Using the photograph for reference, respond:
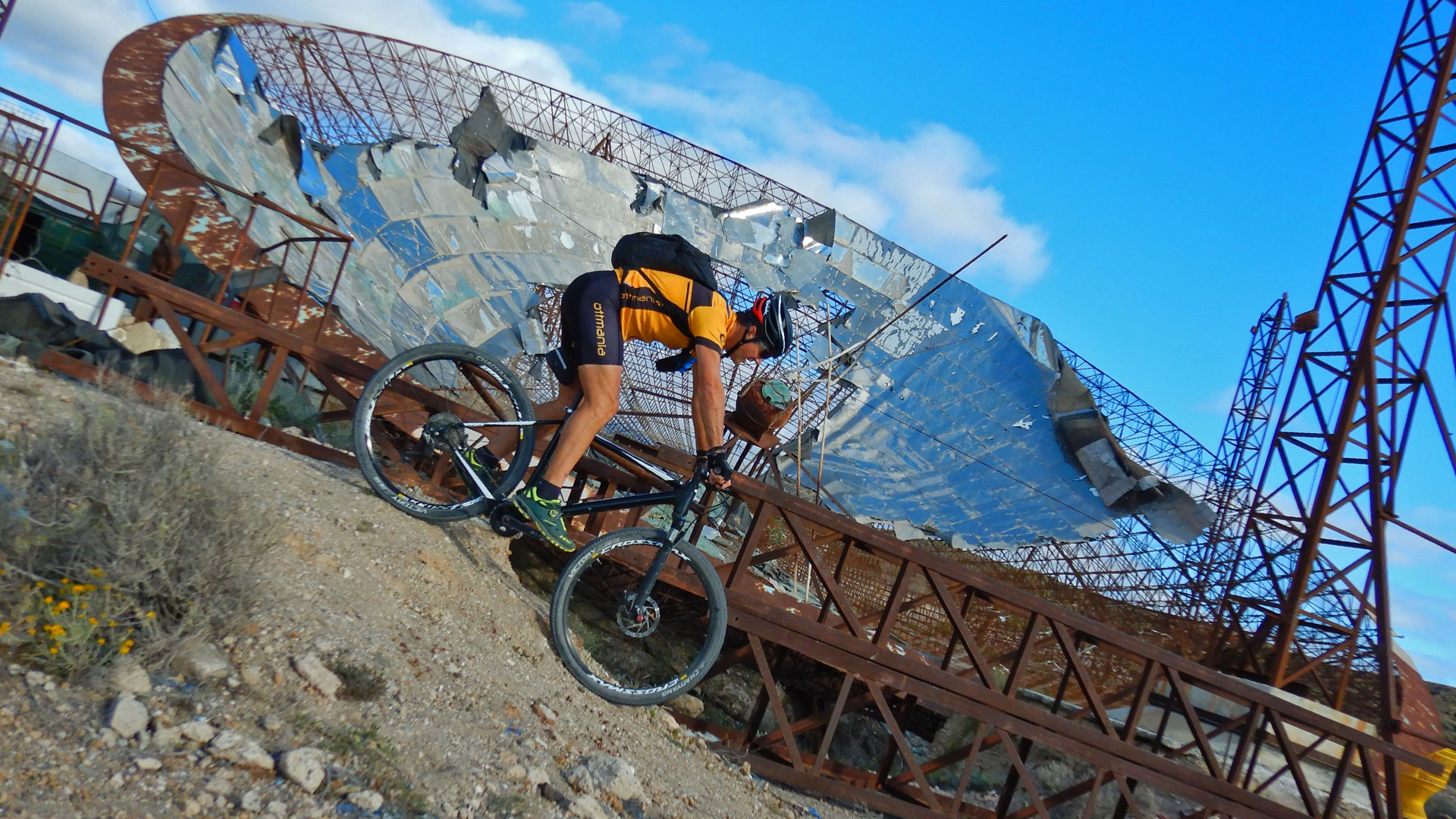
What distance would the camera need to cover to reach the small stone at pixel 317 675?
3262 mm

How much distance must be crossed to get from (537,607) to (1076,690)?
8549 millimetres

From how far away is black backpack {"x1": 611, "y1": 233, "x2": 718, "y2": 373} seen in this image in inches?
202

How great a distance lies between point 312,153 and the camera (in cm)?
1274

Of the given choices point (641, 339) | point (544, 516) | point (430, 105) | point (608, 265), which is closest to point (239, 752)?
point (544, 516)

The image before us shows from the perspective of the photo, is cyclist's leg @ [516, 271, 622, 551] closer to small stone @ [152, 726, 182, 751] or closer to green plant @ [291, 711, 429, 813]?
green plant @ [291, 711, 429, 813]

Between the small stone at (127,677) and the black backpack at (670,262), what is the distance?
294 centimetres

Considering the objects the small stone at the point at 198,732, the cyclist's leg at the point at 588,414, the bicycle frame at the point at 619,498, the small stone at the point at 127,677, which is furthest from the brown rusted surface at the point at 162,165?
the small stone at the point at 198,732

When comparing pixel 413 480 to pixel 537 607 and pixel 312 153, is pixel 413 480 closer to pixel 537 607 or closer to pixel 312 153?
pixel 537 607

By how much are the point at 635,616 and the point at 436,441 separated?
161 centimetres

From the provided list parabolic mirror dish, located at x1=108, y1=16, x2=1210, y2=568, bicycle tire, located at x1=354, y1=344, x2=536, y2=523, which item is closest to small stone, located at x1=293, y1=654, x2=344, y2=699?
bicycle tire, located at x1=354, y1=344, x2=536, y2=523

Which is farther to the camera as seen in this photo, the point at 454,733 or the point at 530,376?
the point at 530,376

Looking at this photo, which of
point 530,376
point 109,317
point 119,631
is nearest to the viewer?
point 119,631

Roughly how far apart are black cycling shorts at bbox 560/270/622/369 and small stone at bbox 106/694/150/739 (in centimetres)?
277

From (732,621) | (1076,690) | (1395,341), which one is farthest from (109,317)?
(1395,341)
